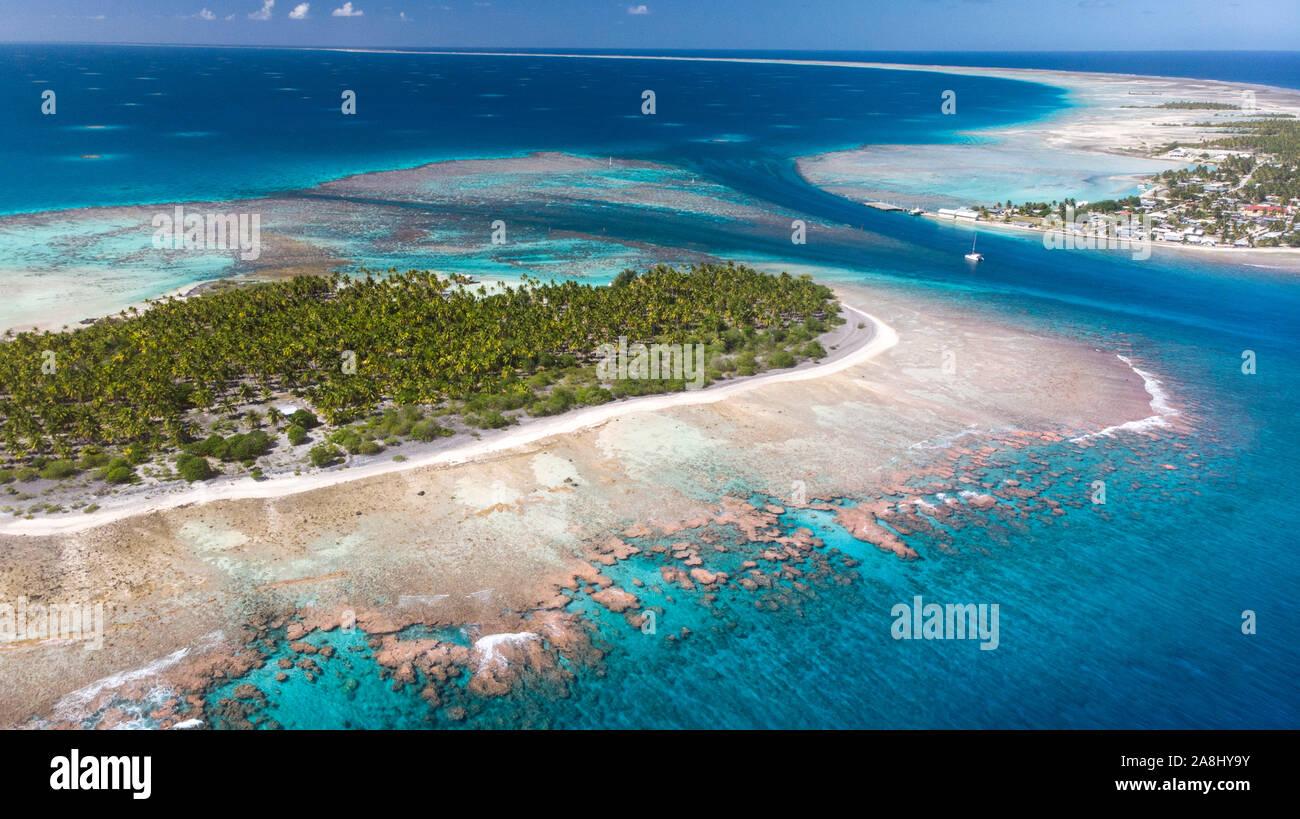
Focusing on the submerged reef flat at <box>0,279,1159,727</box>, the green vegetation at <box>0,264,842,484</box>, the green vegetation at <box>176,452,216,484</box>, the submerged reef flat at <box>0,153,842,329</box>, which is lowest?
the submerged reef flat at <box>0,279,1159,727</box>

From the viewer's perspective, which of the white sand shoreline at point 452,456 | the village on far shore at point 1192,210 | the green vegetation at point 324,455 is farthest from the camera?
the village on far shore at point 1192,210

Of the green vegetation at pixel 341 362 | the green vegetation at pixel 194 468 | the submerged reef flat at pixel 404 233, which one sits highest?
the submerged reef flat at pixel 404 233

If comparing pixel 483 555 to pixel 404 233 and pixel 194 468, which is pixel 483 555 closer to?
pixel 194 468

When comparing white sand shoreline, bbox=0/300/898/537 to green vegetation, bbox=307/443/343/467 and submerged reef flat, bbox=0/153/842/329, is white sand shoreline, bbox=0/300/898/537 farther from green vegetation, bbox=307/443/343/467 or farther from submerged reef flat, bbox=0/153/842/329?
submerged reef flat, bbox=0/153/842/329

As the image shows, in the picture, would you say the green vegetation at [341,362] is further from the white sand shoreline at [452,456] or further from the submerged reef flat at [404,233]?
the submerged reef flat at [404,233]

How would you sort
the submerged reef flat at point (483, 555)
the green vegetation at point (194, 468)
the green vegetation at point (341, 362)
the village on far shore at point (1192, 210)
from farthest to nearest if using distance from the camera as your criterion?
the village on far shore at point (1192, 210), the green vegetation at point (341, 362), the green vegetation at point (194, 468), the submerged reef flat at point (483, 555)

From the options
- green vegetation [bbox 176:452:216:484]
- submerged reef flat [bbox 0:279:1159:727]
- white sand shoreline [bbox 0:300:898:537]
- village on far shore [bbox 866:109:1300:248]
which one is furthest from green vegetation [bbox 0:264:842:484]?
village on far shore [bbox 866:109:1300:248]

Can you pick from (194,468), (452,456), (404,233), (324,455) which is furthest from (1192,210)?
(194,468)

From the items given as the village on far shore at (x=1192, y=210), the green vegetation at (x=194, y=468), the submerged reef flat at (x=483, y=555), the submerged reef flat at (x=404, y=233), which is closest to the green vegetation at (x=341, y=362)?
the green vegetation at (x=194, y=468)
